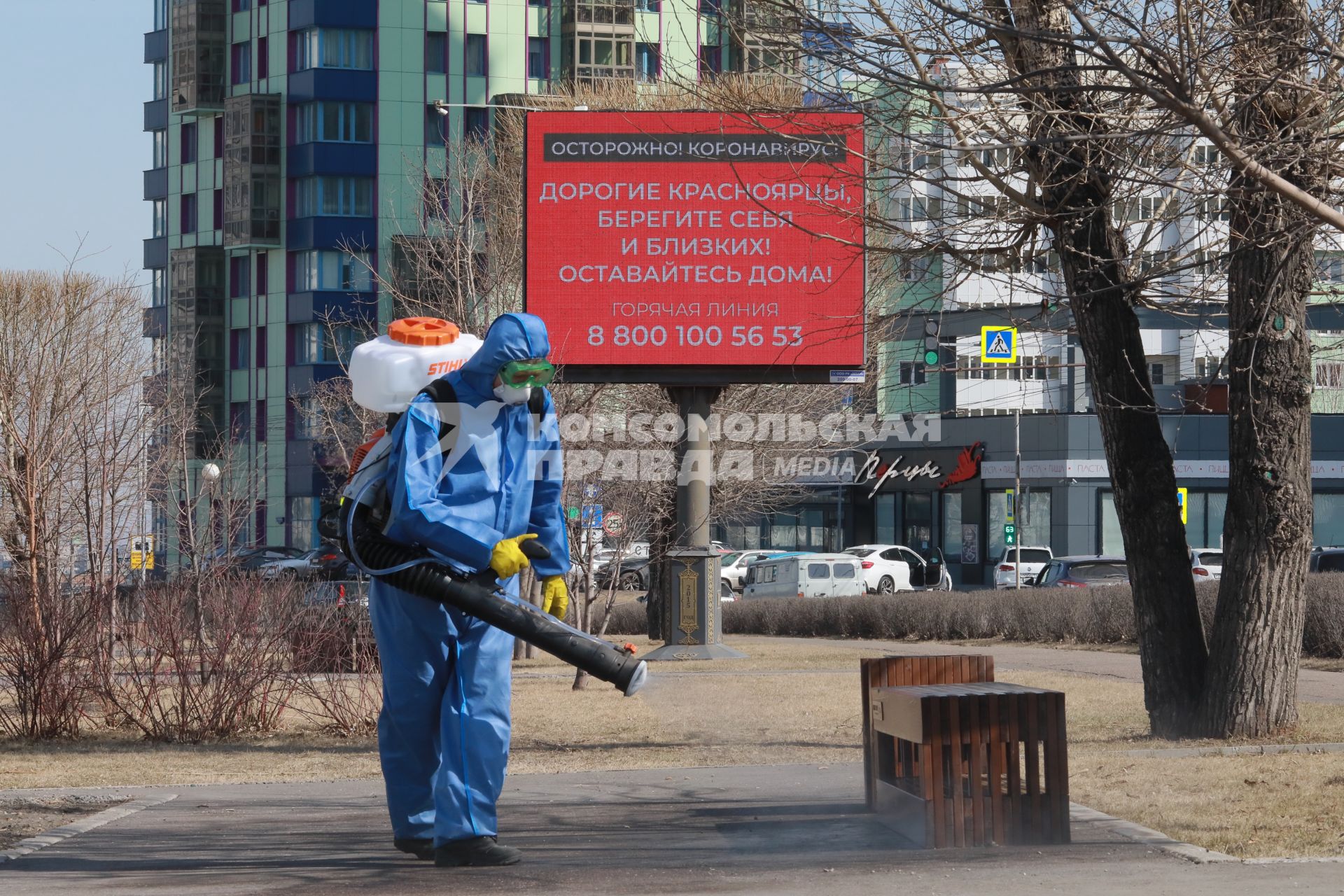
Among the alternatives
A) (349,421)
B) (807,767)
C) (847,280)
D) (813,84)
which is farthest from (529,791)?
(349,421)

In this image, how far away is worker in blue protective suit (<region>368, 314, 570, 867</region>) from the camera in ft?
19.7

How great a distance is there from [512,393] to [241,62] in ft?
203

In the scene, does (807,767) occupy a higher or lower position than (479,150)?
lower

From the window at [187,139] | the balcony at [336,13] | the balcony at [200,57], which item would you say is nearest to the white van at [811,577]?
the balcony at [336,13]

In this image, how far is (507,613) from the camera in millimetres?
5914

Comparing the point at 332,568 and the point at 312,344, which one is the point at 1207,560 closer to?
the point at 332,568

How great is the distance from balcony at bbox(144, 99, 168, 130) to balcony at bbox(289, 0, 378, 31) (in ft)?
29.6

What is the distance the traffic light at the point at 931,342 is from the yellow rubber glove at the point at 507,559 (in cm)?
1340

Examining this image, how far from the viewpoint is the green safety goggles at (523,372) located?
6156 millimetres

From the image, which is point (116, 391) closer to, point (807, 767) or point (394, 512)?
point (807, 767)

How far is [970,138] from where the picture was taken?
29.9ft

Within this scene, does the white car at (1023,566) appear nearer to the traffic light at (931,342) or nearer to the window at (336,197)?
the traffic light at (931,342)

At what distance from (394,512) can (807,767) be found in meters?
3.91

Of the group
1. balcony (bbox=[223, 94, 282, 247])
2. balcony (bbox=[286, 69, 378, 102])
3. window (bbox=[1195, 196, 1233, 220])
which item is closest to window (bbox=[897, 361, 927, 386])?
window (bbox=[1195, 196, 1233, 220])
